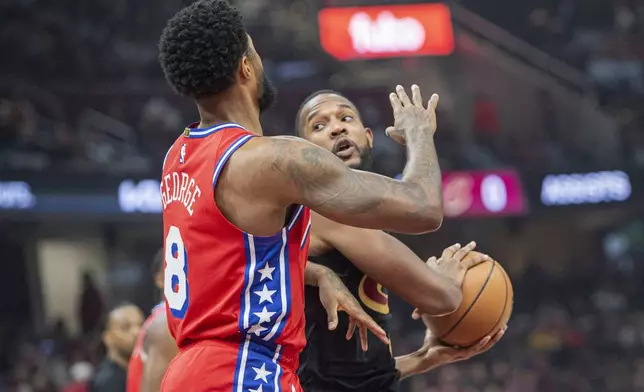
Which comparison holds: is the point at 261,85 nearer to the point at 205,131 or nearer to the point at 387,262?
the point at 205,131

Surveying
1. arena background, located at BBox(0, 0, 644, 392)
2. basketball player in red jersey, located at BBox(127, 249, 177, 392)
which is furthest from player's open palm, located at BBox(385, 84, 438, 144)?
arena background, located at BBox(0, 0, 644, 392)

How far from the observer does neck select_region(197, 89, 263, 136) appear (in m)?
2.88

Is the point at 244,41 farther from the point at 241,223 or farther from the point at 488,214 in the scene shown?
the point at 488,214

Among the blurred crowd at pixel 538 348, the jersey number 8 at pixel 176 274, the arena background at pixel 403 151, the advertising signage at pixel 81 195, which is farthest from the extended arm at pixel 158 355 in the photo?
the advertising signage at pixel 81 195

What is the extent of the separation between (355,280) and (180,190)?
999 mm

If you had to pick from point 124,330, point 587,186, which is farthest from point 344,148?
point 587,186

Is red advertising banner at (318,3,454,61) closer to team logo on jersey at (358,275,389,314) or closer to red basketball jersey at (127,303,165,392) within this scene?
red basketball jersey at (127,303,165,392)

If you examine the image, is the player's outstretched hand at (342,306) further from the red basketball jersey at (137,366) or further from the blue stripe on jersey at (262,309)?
the red basketball jersey at (137,366)

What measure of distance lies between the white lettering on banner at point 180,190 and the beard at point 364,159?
3.42ft

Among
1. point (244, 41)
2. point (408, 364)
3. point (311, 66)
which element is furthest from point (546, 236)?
point (244, 41)

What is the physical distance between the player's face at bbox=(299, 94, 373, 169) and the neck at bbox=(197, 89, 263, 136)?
92 centimetres

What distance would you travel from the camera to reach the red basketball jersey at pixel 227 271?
8.96 ft

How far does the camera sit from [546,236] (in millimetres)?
17078

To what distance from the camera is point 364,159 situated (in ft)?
12.8
